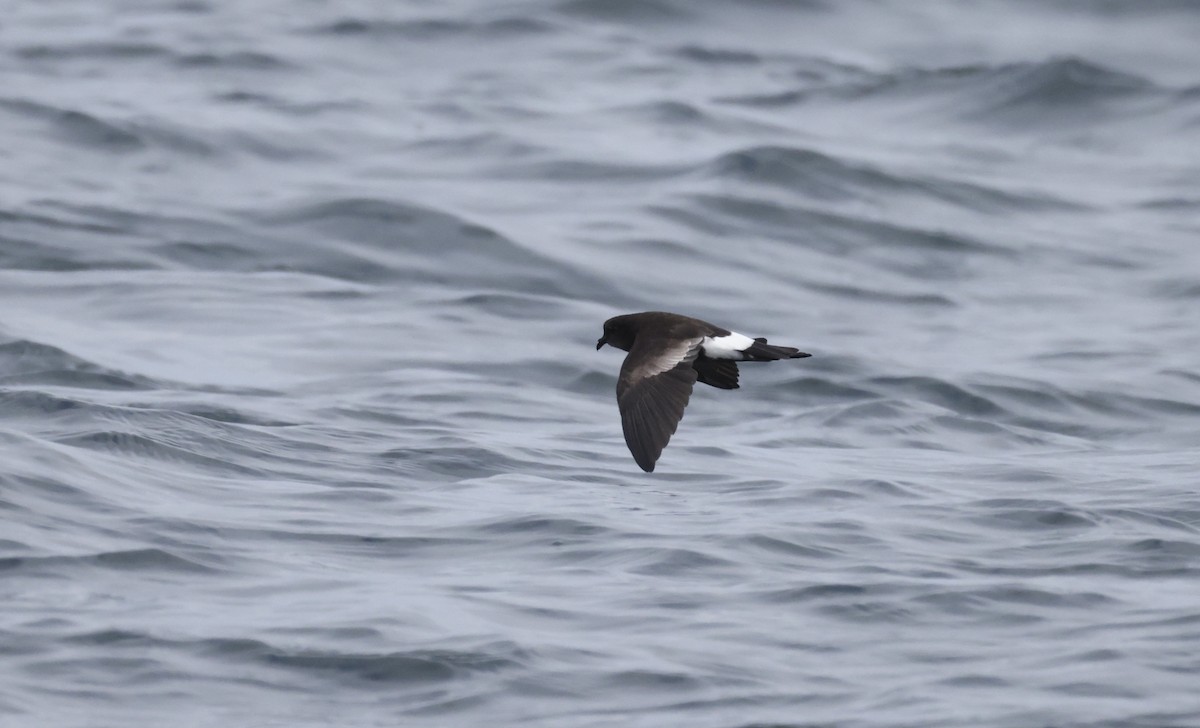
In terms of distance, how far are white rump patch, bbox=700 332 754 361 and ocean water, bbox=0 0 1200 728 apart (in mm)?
813

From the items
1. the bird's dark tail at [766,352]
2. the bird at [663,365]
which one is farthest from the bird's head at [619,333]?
the bird's dark tail at [766,352]

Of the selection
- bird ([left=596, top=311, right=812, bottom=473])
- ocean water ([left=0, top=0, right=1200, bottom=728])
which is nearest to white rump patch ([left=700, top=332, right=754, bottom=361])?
bird ([left=596, top=311, right=812, bottom=473])

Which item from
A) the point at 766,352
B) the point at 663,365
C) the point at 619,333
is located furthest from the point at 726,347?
the point at 619,333

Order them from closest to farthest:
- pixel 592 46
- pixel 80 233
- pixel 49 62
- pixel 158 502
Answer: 1. pixel 158 502
2. pixel 80 233
3. pixel 49 62
4. pixel 592 46

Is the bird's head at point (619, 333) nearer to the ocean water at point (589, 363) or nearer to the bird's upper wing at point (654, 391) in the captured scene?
the bird's upper wing at point (654, 391)

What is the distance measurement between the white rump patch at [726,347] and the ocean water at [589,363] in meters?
0.81

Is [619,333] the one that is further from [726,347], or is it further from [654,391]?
[654,391]

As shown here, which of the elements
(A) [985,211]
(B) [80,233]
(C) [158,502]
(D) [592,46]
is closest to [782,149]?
(A) [985,211]

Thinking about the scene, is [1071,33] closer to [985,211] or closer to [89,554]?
[985,211]

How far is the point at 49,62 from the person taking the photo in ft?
61.9

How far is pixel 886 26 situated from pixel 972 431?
10.9m

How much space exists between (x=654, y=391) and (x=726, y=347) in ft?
1.54

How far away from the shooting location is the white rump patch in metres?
7.53

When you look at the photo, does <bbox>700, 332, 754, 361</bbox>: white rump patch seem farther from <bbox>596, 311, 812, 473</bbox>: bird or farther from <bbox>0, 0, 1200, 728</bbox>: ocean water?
<bbox>0, 0, 1200, 728</bbox>: ocean water
